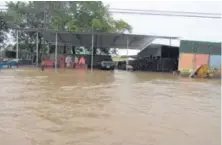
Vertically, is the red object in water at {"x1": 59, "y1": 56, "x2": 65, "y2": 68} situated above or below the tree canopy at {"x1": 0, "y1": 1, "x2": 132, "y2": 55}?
below

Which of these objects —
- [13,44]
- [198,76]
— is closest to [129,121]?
[198,76]

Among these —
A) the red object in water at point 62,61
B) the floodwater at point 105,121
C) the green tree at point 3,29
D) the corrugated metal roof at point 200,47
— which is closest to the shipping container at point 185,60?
the corrugated metal roof at point 200,47

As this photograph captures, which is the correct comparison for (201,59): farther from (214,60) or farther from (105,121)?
(105,121)

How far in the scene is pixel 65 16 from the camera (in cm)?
3244

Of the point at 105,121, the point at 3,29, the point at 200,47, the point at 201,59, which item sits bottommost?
the point at 105,121

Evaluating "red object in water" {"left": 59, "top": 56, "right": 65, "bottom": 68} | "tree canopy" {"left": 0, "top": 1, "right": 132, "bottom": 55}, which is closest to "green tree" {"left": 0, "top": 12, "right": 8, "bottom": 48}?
"tree canopy" {"left": 0, "top": 1, "right": 132, "bottom": 55}

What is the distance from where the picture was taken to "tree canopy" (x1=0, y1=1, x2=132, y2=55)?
31656 millimetres

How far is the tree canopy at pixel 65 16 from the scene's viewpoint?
3166 cm

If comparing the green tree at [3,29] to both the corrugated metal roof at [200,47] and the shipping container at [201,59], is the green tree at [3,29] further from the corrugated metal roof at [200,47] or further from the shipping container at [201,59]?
the shipping container at [201,59]

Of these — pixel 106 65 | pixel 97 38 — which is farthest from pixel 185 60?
pixel 97 38

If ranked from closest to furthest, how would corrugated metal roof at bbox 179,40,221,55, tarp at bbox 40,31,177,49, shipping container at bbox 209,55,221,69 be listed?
corrugated metal roof at bbox 179,40,221,55 → shipping container at bbox 209,55,221,69 → tarp at bbox 40,31,177,49

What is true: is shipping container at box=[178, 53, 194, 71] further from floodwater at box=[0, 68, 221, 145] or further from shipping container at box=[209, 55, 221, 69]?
floodwater at box=[0, 68, 221, 145]

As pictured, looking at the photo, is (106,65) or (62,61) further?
(62,61)

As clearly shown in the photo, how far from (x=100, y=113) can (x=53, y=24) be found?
90.6 feet
